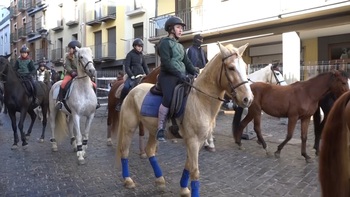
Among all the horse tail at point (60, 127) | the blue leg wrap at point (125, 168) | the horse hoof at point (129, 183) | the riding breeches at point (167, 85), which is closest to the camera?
the riding breeches at point (167, 85)

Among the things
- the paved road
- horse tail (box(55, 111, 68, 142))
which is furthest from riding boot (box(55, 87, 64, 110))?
the paved road

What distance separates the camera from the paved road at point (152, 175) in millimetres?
5393

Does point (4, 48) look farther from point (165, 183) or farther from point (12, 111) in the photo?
point (165, 183)

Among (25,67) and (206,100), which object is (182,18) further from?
(206,100)

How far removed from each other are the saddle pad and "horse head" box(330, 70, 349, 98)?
3914mm

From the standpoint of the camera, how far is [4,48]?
2473 inches

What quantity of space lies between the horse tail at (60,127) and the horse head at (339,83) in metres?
6.04

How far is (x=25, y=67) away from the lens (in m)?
10.3

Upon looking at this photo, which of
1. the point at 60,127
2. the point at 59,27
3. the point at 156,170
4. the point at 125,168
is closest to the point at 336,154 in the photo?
the point at 156,170

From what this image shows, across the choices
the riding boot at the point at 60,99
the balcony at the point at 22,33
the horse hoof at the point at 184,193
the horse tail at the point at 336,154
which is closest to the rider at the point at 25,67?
the riding boot at the point at 60,99

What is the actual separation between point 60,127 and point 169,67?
5.12m

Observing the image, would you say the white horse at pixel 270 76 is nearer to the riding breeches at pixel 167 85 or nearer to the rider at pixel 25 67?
the riding breeches at pixel 167 85

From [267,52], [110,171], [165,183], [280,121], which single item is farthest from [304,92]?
[267,52]

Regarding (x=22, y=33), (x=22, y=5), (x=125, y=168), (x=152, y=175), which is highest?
(x=22, y=5)
